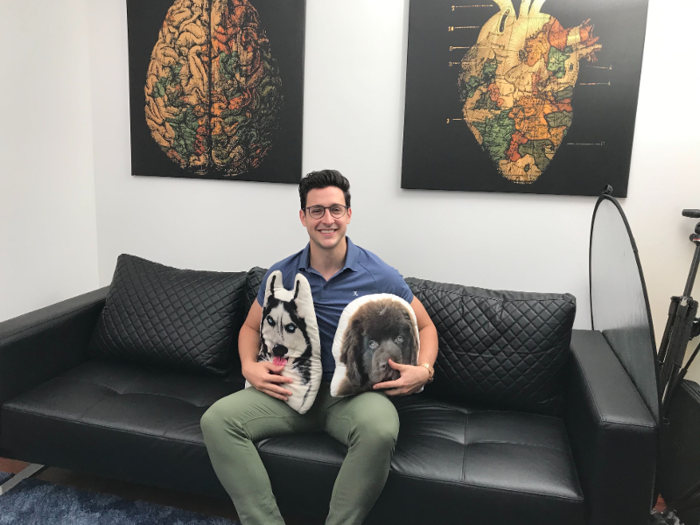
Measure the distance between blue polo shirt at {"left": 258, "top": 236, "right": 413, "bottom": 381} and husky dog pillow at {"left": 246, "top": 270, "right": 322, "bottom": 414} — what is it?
0.06 metres

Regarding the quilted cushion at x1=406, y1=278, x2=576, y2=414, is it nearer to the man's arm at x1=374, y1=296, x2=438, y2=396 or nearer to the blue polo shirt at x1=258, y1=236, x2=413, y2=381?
the man's arm at x1=374, y1=296, x2=438, y2=396

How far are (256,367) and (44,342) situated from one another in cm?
89

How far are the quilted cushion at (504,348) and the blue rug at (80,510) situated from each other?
3.20 feet

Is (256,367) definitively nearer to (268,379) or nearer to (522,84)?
(268,379)

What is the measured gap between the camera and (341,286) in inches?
68.0

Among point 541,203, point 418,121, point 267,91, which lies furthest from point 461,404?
point 267,91

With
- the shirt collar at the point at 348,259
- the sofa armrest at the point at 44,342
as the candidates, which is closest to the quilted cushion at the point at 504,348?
the shirt collar at the point at 348,259

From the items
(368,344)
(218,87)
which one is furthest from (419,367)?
(218,87)

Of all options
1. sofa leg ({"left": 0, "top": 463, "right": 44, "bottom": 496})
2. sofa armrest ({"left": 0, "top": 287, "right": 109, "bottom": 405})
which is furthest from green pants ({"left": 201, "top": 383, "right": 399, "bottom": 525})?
sofa leg ({"left": 0, "top": 463, "right": 44, "bottom": 496})

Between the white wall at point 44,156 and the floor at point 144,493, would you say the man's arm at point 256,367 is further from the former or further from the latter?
the white wall at point 44,156

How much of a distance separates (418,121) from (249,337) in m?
1.12

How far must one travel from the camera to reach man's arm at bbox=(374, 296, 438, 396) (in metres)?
1.59

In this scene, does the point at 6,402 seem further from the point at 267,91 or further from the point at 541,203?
the point at 541,203

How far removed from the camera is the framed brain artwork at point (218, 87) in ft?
7.25
